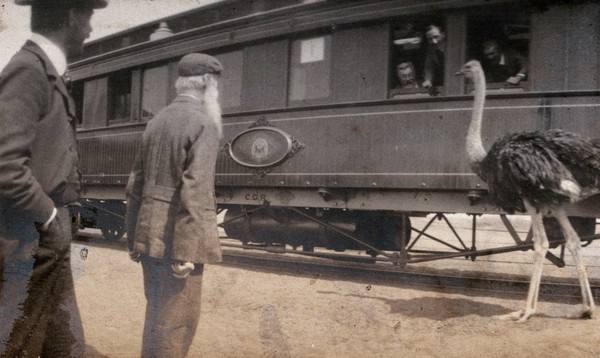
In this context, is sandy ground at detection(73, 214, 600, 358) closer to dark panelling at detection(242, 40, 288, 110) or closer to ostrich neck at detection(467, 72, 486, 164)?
ostrich neck at detection(467, 72, 486, 164)

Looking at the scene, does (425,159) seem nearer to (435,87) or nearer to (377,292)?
(435,87)

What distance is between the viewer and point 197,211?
2148 mm

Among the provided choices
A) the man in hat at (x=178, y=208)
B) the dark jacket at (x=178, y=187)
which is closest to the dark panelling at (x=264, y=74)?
the man in hat at (x=178, y=208)

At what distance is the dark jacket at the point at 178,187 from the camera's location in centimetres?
216

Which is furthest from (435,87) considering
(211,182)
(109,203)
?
(109,203)

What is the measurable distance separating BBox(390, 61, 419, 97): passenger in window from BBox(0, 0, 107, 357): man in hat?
265cm

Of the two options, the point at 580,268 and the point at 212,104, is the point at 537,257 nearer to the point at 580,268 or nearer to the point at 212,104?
the point at 580,268

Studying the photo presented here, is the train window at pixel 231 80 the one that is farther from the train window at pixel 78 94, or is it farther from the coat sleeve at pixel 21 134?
the coat sleeve at pixel 21 134

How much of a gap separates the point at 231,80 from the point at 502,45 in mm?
2291

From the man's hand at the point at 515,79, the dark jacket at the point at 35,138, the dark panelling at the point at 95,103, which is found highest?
the man's hand at the point at 515,79

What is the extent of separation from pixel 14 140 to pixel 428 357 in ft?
7.20

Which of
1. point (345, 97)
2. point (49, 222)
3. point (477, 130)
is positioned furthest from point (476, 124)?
point (49, 222)

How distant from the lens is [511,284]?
4.61m

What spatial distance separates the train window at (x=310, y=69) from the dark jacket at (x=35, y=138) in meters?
2.64
